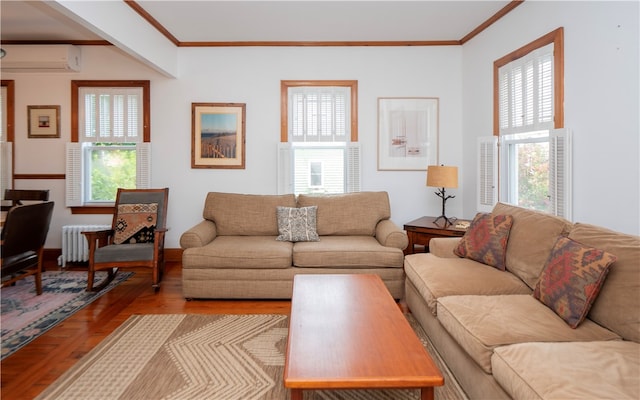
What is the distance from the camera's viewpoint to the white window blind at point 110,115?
4.64m

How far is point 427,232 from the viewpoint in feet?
12.2

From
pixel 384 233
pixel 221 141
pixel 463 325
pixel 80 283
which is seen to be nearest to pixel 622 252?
pixel 463 325

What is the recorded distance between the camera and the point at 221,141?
4609mm

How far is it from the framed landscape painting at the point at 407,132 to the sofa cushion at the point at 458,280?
6.35 feet

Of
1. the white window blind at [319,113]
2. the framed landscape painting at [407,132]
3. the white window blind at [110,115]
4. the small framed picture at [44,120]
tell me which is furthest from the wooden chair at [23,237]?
the framed landscape painting at [407,132]

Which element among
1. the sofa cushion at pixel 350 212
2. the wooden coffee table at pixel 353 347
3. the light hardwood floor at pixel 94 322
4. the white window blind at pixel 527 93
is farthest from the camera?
the sofa cushion at pixel 350 212

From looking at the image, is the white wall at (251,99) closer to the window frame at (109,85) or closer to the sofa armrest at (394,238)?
the window frame at (109,85)

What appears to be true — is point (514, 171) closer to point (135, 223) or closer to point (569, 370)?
point (569, 370)

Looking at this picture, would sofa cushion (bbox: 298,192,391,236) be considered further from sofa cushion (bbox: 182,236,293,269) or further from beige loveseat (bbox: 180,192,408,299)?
sofa cushion (bbox: 182,236,293,269)

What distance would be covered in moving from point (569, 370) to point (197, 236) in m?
2.95

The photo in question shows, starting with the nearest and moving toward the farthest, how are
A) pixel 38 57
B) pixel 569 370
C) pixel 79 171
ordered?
pixel 569 370, pixel 38 57, pixel 79 171

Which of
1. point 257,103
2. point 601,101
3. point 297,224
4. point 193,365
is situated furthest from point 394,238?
point 257,103

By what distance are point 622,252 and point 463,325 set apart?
2.81 ft

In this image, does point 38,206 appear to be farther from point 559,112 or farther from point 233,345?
point 559,112
